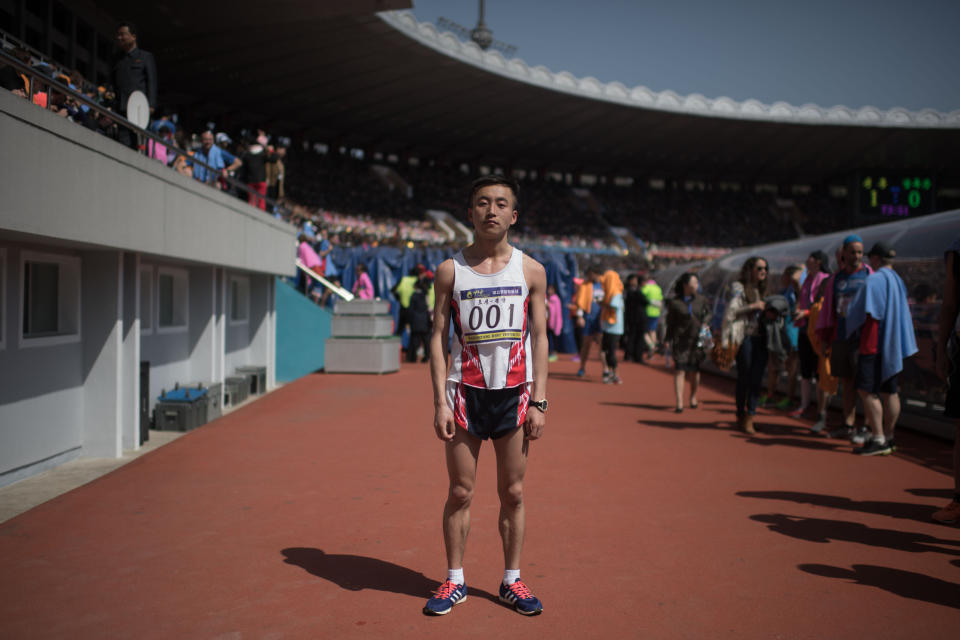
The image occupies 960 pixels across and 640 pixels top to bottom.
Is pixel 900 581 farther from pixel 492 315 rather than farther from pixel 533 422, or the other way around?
pixel 492 315

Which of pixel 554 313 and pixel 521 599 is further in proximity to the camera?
pixel 554 313

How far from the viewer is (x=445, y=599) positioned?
3270 millimetres

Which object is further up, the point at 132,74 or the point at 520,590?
the point at 132,74

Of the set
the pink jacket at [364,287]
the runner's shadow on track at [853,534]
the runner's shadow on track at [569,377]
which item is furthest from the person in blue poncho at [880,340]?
the pink jacket at [364,287]

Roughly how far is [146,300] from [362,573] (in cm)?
657

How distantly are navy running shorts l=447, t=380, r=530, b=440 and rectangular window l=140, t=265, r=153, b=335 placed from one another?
22.8 ft

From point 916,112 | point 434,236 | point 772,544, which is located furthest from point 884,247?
point 916,112

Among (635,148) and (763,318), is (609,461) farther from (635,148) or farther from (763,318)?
(635,148)

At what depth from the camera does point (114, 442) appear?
703cm

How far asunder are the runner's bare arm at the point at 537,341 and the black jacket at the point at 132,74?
620 cm

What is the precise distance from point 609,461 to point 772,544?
2399 mm

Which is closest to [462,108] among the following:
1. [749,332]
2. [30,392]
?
[749,332]

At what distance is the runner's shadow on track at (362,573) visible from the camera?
3566 mm

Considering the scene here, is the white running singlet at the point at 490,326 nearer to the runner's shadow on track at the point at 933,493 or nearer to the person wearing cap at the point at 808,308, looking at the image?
the runner's shadow on track at the point at 933,493
